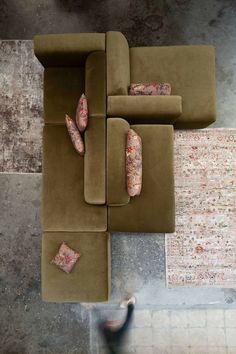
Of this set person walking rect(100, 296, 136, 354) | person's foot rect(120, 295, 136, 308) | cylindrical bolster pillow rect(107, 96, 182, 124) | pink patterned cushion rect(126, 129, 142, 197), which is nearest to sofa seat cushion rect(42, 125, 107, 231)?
pink patterned cushion rect(126, 129, 142, 197)

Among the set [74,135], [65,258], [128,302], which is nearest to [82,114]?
[74,135]

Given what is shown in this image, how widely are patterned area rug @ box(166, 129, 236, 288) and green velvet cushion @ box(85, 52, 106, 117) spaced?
0.97m

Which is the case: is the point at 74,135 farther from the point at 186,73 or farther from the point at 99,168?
the point at 186,73

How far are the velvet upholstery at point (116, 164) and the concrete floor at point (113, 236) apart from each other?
758mm

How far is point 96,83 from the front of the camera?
3.26 metres

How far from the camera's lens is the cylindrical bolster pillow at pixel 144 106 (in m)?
3.20

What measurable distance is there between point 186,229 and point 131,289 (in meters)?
0.83

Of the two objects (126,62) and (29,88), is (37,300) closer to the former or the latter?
(29,88)

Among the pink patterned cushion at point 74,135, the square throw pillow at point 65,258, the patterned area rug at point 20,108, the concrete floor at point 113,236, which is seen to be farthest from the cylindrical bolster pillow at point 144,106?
the square throw pillow at point 65,258

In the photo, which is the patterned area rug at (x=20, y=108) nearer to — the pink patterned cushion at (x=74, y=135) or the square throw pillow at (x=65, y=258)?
the pink patterned cushion at (x=74, y=135)

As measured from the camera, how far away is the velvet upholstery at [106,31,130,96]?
10.6 ft

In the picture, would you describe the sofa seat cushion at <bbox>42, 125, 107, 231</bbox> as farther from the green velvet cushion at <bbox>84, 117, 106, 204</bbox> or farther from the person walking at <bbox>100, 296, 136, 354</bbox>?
the person walking at <bbox>100, 296, 136, 354</bbox>

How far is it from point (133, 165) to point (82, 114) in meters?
0.65

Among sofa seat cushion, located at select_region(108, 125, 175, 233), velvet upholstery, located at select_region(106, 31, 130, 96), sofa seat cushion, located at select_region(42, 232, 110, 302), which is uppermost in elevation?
velvet upholstery, located at select_region(106, 31, 130, 96)
